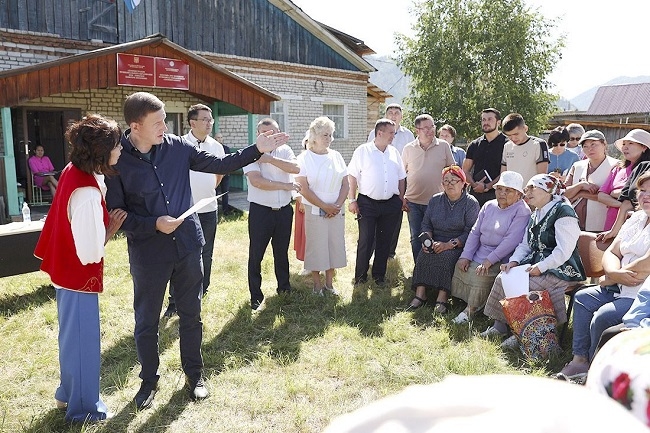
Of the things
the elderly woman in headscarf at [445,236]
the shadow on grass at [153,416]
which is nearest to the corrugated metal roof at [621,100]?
the elderly woman in headscarf at [445,236]

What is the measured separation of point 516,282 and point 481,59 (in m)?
18.3

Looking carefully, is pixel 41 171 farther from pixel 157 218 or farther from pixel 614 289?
pixel 614 289

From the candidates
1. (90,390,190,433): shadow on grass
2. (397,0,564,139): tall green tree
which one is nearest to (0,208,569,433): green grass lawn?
(90,390,190,433): shadow on grass

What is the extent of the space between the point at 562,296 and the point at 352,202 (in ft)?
7.91

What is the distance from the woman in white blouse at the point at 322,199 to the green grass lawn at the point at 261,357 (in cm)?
38

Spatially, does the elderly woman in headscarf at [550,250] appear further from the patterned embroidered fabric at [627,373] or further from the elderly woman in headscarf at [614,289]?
the patterned embroidered fabric at [627,373]

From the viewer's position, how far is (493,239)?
4.74m

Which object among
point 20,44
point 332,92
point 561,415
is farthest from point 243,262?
point 332,92

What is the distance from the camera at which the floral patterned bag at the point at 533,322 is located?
3889 millimetres

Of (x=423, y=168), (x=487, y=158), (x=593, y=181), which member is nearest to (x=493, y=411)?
(x=593, y=181)

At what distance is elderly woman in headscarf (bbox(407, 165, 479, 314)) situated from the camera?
500 centimetres

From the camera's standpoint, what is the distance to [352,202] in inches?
224

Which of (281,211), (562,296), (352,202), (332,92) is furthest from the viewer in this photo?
(332,92)

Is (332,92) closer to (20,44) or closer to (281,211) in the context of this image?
(20,44)
